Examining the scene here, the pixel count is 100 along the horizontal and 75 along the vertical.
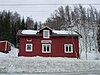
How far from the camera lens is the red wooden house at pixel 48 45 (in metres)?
41.5

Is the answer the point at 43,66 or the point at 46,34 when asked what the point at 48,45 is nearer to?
the point at 46,34

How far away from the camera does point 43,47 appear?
137ft

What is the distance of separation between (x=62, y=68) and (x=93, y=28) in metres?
71.6

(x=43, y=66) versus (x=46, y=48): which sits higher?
(x=46, y=48)

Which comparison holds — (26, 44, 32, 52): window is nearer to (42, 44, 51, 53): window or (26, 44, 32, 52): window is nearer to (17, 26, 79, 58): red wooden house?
(17, 26, 79, 58): red wooden house

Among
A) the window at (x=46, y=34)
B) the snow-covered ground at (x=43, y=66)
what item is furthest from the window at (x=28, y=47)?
the snow-covered ground at (x=43, y=66)

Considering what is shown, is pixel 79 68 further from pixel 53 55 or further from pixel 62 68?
pixel 53 55

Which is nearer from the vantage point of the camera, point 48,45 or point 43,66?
point 43,66

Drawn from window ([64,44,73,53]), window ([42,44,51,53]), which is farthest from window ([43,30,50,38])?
window ([64,44,73,53])

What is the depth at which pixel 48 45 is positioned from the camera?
41.8 meters

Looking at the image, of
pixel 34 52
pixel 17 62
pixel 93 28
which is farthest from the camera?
pixel 93 28

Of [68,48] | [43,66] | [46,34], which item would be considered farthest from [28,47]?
[43,66]

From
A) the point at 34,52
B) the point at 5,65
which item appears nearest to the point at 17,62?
the point at 5,65

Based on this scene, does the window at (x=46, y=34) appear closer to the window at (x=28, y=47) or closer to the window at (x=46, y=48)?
the window at (x=46, y=48)
